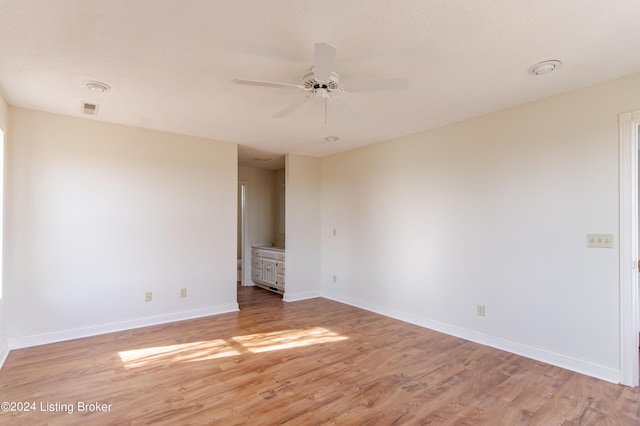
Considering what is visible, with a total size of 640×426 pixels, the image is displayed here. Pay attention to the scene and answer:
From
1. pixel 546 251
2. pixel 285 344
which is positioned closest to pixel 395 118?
pixel 546 251

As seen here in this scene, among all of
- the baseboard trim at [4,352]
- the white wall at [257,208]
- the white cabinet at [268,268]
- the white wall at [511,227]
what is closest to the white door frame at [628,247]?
the white wall at [511,227]

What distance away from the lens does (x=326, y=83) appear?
2400 mm

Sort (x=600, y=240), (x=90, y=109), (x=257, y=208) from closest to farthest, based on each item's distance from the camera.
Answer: (x=600, y=240) < (x=90, y=109) < (x=257, y=208)

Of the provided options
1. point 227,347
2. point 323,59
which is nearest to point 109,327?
point 227,347

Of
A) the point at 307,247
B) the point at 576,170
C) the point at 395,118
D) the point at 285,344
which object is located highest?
the point at 395,118

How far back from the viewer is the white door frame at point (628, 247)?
8.39 feet

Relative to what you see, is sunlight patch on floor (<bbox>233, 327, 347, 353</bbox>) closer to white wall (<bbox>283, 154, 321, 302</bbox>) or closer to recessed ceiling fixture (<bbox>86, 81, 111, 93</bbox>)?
white wall (<bbox>283, 154, 321, 302</bbox>)

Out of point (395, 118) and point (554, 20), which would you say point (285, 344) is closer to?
point (395, 118)

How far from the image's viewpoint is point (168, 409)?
2.26m

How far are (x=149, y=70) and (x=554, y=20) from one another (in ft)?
8.92

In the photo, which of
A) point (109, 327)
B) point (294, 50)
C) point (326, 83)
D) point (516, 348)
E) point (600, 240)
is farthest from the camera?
point (109, 327)

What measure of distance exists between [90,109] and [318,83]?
8.31 feet

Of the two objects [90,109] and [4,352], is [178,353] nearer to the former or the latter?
[4,352]

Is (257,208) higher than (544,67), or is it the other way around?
(544,67)
